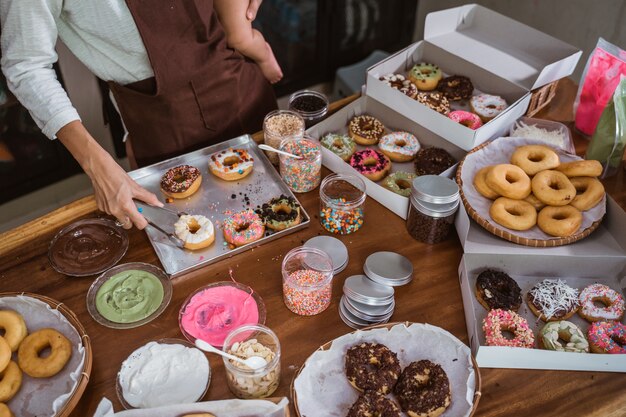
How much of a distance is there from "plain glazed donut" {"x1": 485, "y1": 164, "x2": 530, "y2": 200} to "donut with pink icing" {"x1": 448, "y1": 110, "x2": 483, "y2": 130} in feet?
1.23

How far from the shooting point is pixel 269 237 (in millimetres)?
Result: 1940

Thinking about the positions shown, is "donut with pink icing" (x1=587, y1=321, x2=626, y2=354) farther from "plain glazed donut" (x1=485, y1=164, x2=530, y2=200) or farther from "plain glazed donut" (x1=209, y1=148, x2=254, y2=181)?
"plain glazed donut" (x1=209, y1=148, x2=254, y2=181)

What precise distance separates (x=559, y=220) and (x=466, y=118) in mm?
666

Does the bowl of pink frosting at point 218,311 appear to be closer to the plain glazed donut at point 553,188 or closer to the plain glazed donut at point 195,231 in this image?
the plain glazed donut at point 195,231

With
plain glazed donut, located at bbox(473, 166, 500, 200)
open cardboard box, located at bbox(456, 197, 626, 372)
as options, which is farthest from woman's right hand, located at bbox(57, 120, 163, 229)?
plain glazed donut, located at bbox(473, 166, 500, 200)

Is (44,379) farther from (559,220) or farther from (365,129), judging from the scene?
(559,220)

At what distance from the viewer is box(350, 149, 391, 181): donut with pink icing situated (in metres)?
2.17

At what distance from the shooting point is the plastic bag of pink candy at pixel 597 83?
2266mm

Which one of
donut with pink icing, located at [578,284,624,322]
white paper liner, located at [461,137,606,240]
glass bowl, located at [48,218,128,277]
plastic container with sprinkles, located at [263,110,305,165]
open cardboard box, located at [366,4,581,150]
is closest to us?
donut with pink icing, located at [578,284,624,322]

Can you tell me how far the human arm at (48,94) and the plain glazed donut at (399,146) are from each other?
3.38ft

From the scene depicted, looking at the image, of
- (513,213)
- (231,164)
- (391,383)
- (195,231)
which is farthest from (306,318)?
(513,213)

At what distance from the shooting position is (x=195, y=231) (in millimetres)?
1976

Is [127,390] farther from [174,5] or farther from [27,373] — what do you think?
[174,5]

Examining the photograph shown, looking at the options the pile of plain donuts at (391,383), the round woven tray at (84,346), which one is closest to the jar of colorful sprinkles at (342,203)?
the pile of plain donuts at (391,383)
